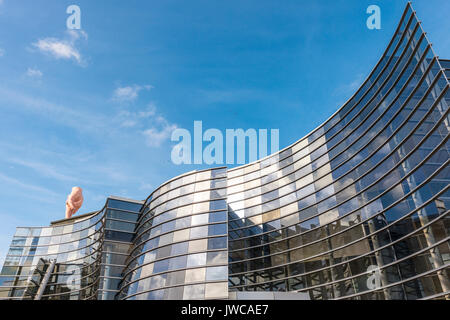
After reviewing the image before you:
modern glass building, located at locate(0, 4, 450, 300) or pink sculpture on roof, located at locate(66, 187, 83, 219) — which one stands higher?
pink sculpture on roof, located at locate(66, 187, 83, 219)

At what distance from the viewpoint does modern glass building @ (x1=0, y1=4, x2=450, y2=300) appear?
20875 mm

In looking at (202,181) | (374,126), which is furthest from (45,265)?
(374,126)

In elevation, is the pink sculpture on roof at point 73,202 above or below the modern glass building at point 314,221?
above

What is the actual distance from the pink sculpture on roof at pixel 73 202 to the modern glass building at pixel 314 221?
427 inches

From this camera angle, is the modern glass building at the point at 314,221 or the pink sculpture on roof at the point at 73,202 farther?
the pink sculpture on roof at the point at 73,202

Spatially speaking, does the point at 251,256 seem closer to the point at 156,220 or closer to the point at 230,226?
the point at 230,226

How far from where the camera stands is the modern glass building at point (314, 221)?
20875 millimetres

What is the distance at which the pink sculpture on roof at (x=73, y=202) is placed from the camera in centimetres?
5127

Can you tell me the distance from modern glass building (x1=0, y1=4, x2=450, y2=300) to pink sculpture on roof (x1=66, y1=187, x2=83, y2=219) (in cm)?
1084

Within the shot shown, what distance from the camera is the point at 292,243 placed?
3006 centimetres

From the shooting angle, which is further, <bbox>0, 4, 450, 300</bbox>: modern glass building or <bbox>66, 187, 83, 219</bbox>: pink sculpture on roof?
<bbox>66, 187, 83, 219</bbox>: pink sculpture on roof

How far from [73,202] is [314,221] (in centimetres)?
3992

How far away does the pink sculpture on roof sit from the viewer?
168 ft
